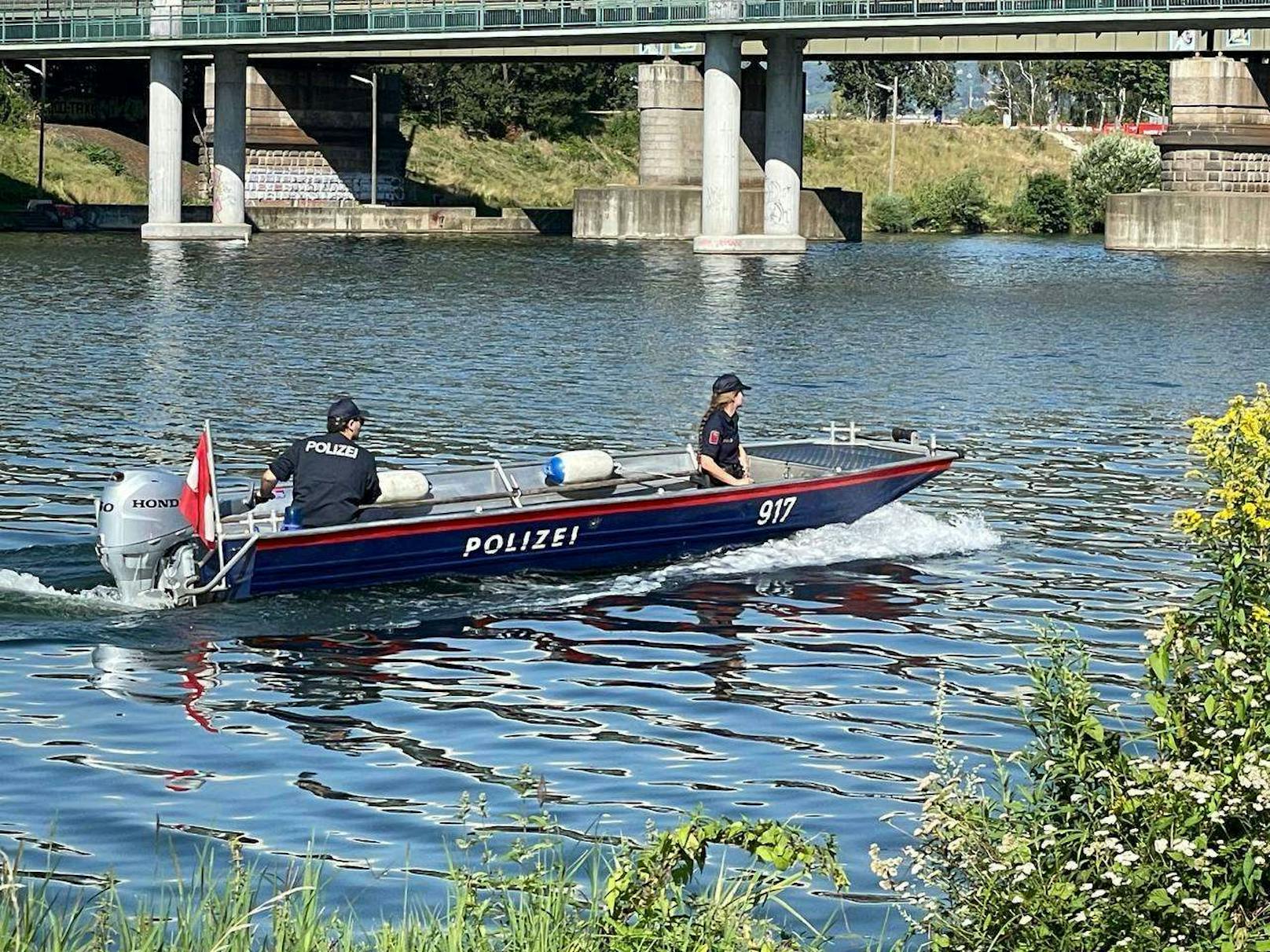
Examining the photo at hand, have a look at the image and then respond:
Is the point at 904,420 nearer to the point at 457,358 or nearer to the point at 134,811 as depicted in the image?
Result: the point at 457,358

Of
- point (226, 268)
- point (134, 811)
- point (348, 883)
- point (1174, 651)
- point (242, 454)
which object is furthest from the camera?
point (226, 268)

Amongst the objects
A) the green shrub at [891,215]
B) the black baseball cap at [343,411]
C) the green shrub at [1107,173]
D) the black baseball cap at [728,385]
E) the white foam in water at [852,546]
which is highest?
the green shrub at [1107,173]

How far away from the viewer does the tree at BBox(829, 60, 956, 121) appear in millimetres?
159250

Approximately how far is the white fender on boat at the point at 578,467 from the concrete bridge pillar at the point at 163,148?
65869mm

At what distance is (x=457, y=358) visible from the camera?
143 feet

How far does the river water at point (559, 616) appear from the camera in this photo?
13.5 m

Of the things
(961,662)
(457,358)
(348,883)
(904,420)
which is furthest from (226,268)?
(348,883)

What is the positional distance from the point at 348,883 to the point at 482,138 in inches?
4593

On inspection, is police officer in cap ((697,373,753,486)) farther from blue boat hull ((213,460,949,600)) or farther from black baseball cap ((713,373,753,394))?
blue boat hull ((213,460,949,600))

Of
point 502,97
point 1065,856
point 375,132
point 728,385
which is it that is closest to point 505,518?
point 728,385

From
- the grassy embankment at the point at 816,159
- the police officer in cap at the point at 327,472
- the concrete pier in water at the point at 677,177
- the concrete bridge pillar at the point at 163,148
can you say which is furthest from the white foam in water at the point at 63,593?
the grassy embankment at the point at 816,159

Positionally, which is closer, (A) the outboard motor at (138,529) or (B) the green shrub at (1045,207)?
(A) the outboard motor at (138,529)

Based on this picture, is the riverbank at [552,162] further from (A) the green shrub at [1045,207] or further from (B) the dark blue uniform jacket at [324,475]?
(B) the dark blue uniform jacket at [324,475]

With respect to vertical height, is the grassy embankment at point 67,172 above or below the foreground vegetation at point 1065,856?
above
